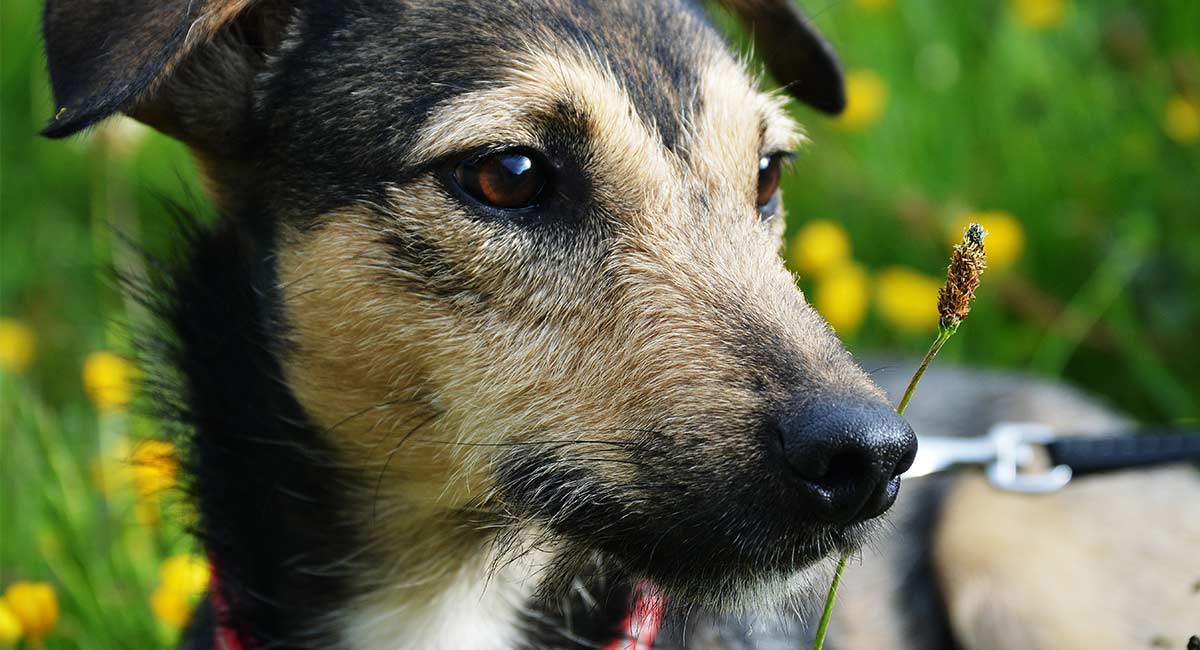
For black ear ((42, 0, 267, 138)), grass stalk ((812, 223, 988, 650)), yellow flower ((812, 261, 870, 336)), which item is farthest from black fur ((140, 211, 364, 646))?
yellow flower ((812, 261, 870, 336))

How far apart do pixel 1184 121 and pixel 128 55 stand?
513 cm

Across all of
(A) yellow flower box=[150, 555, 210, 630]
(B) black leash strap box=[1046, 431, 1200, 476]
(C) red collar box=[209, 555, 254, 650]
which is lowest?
(A) yellow flower box=[150, 555, 210, 630]

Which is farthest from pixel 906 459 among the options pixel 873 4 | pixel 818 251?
pixel 873 4

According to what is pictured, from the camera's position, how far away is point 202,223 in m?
3.48

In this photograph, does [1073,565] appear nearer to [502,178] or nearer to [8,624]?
[502,178]

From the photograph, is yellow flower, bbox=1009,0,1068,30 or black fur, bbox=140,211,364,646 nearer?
black fur, bbox=140,211,364,646

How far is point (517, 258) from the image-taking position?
2959mm

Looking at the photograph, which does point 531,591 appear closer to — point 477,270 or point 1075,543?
point 477,270

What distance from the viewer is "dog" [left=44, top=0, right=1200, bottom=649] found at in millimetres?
2639

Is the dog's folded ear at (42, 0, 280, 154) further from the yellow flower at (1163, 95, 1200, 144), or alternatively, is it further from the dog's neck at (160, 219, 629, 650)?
the yellow flower at (1163, 95, 1200, 144)

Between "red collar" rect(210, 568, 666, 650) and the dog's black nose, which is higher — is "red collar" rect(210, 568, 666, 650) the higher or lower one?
the lower one

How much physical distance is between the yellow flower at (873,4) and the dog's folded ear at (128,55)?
492 centimetres

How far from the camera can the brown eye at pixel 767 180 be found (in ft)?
11.2

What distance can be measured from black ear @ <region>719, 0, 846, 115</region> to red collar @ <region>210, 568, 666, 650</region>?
1.67 m
